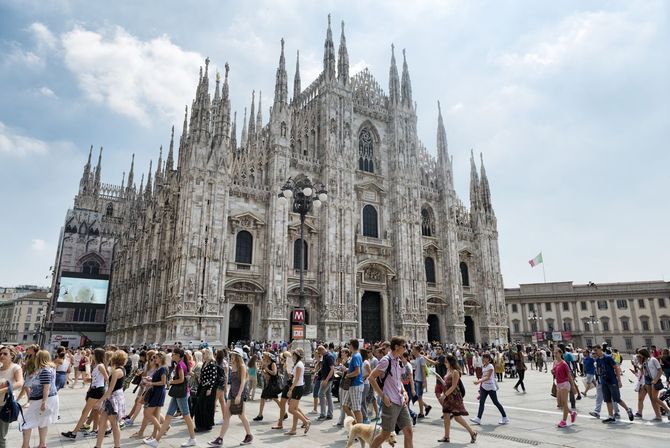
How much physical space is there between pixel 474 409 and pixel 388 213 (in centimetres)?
2691

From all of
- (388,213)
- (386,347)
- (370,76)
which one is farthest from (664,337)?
(386,347)

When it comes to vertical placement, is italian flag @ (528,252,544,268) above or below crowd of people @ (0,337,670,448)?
above

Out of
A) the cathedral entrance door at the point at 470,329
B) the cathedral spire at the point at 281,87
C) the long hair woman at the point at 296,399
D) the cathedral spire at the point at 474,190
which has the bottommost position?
the long hair woman at the point at 296,399

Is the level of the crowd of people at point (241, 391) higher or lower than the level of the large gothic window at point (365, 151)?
lower

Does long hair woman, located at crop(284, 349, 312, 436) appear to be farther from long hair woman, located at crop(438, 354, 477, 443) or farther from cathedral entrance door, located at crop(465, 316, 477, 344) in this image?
cathedral entrance door, located at crop(465, 316, 477, 344)

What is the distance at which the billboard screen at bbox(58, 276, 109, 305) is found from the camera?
156 feet

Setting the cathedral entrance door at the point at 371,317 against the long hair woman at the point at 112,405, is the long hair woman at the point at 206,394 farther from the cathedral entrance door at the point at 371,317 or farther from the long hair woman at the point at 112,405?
the cathedral entrance door at the point at 371,317

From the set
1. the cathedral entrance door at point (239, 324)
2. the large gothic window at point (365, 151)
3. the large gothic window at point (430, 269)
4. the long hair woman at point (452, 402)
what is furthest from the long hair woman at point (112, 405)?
the large gothic window at point (430, 269)

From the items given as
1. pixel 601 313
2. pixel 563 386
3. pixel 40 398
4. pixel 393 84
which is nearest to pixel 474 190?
pixel 393 84

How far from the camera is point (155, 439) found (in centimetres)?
795

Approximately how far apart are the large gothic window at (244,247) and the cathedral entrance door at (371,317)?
10375 mm

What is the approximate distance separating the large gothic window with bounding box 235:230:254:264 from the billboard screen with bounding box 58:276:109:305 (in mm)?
27531

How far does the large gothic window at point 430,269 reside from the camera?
132ft

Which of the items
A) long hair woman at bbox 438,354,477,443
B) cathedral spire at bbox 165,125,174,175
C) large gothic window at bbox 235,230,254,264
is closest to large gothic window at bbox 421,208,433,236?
large gothic window at bbox 235,230,254,264
